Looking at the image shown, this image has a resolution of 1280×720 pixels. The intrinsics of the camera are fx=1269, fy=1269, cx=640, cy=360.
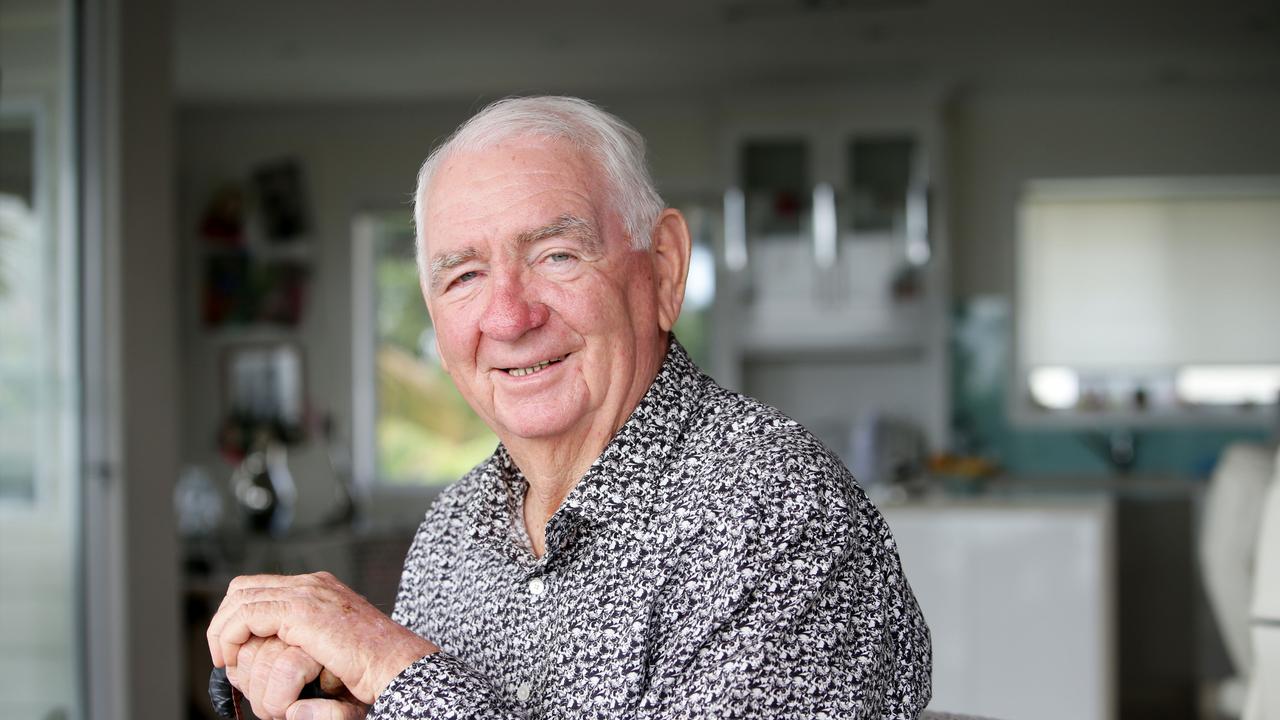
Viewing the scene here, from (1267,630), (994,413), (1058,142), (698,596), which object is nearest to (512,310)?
(698,596)

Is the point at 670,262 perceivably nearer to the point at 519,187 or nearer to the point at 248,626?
the point at 519,187

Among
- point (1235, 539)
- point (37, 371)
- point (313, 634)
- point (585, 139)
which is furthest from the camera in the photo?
point (37, 371)

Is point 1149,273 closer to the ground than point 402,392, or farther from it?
farther from it

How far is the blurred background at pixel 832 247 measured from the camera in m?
5.20

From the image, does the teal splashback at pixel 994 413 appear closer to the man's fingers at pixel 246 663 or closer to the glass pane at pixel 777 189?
the glass pane at pixel 777 189

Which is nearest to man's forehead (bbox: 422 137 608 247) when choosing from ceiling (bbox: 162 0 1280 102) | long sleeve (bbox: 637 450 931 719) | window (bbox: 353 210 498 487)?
long sleeve (bbox: 637 450 931 719)

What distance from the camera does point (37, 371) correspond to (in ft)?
9.95

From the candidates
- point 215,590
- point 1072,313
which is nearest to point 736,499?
point 215,590

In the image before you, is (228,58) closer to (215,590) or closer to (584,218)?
(215,590)

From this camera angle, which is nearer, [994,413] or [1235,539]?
[1235,539]

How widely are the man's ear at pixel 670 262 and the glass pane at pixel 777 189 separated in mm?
5104

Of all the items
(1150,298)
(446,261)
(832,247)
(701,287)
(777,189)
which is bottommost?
(446,261)

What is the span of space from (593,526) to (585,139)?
354 mm

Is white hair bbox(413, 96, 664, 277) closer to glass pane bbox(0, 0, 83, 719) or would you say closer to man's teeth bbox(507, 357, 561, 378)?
man's teeth bbox(507, 357, 561, 378)
